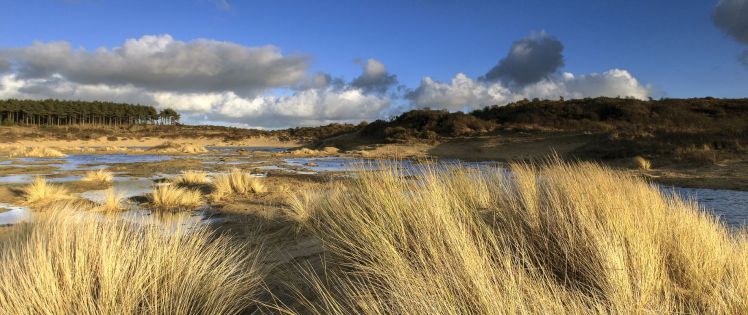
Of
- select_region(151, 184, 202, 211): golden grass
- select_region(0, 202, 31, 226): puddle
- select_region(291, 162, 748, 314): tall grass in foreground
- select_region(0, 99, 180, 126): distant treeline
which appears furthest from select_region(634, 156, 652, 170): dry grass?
select_region(0, 99, 180, 126): distant treeline

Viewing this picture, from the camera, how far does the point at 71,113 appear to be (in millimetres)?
85125

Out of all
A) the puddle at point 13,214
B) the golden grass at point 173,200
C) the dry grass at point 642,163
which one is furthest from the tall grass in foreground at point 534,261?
the dry grass at point 642,163

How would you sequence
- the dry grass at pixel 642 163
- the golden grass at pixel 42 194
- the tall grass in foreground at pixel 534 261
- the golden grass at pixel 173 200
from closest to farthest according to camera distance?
the tall grass in foreground at pixel 534 261 < the golden grass at pixel 173 200 < the golden grass at pixel 42 194 < the dry grass at pixel 642 163

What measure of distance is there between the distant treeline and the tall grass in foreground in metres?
95.2

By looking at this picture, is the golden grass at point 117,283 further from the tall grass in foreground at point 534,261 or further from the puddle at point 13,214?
the puddle at point 13,214

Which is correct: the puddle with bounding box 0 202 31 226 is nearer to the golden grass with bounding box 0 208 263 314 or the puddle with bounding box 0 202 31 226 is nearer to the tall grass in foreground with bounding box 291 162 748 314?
the golden grass with bounding box 0 208 263 314

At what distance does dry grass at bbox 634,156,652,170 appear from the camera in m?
14.7

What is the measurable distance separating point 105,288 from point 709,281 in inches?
157

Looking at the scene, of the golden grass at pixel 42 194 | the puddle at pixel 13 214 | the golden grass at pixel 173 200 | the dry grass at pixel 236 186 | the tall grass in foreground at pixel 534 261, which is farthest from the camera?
the dry grass at pixel 236 186

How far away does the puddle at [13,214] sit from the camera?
7227mm

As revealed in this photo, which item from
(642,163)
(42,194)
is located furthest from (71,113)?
(642,163)

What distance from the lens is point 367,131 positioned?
1534 inches

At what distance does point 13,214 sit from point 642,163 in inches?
699

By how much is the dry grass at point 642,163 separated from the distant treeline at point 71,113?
93253 millimetres
